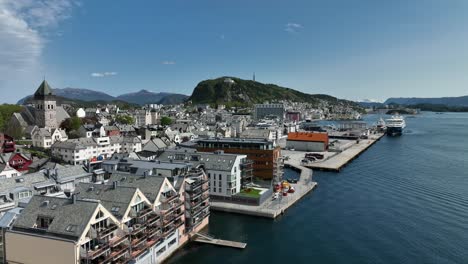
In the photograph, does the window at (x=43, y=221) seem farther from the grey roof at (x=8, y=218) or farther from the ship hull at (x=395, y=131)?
the ship hull at (x=395, y=131)

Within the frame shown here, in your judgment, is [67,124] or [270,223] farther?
[67,124]

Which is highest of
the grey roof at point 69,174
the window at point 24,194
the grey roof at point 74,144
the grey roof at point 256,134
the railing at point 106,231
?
the grey roof at point 256,134

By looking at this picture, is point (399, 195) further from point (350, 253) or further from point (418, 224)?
point (350, 253)

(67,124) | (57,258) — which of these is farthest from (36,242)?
(67,124)

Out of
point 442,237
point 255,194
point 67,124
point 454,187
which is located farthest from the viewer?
point 67,124

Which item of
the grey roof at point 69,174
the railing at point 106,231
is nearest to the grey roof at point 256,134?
the grey roof at point 69,174

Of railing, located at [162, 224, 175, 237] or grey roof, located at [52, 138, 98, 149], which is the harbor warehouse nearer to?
grey roof, located at [52, 138, 98, 149]
